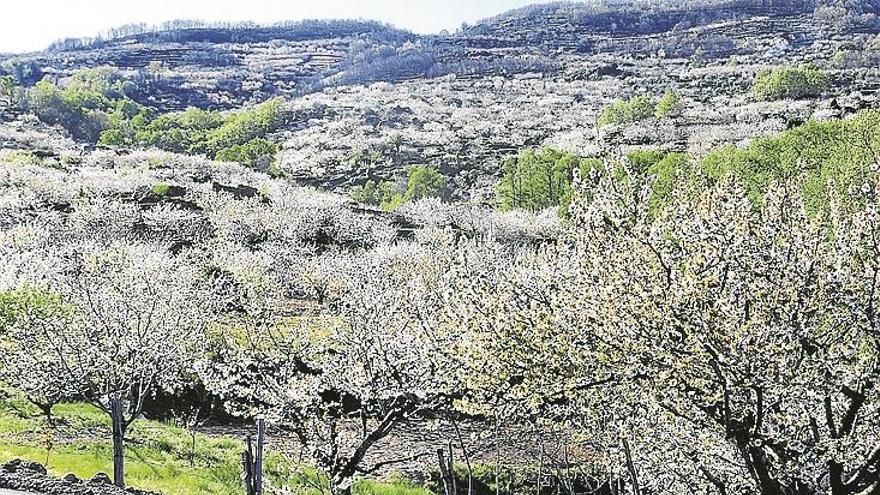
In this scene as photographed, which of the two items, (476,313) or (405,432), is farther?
(405,432)

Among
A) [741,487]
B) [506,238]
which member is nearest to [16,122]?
[506,238]

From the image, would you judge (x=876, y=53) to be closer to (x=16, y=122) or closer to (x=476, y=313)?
(x=16, y=122)

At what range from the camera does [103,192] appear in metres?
85.2

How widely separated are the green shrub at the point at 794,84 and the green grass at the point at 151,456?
13836 cm

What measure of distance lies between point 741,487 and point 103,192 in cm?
8278

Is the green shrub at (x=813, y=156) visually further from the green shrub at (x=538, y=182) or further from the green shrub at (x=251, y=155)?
the green shrub at (x=251, y=155)

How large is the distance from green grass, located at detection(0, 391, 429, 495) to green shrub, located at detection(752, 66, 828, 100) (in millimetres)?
138362

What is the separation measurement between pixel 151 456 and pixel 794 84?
14387cm

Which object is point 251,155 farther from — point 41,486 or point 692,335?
point 692,335

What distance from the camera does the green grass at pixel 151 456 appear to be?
18.6 metres

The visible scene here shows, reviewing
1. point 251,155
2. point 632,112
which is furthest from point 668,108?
point 251,155

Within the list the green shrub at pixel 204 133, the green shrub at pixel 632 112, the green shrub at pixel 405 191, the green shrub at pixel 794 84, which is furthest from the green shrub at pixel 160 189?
the green shrub at pixel 794 84

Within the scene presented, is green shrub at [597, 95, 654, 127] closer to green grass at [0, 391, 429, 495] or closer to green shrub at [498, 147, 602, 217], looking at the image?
green shrub at [498, 147, 602, 217]

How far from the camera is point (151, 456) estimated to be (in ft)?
68.1
